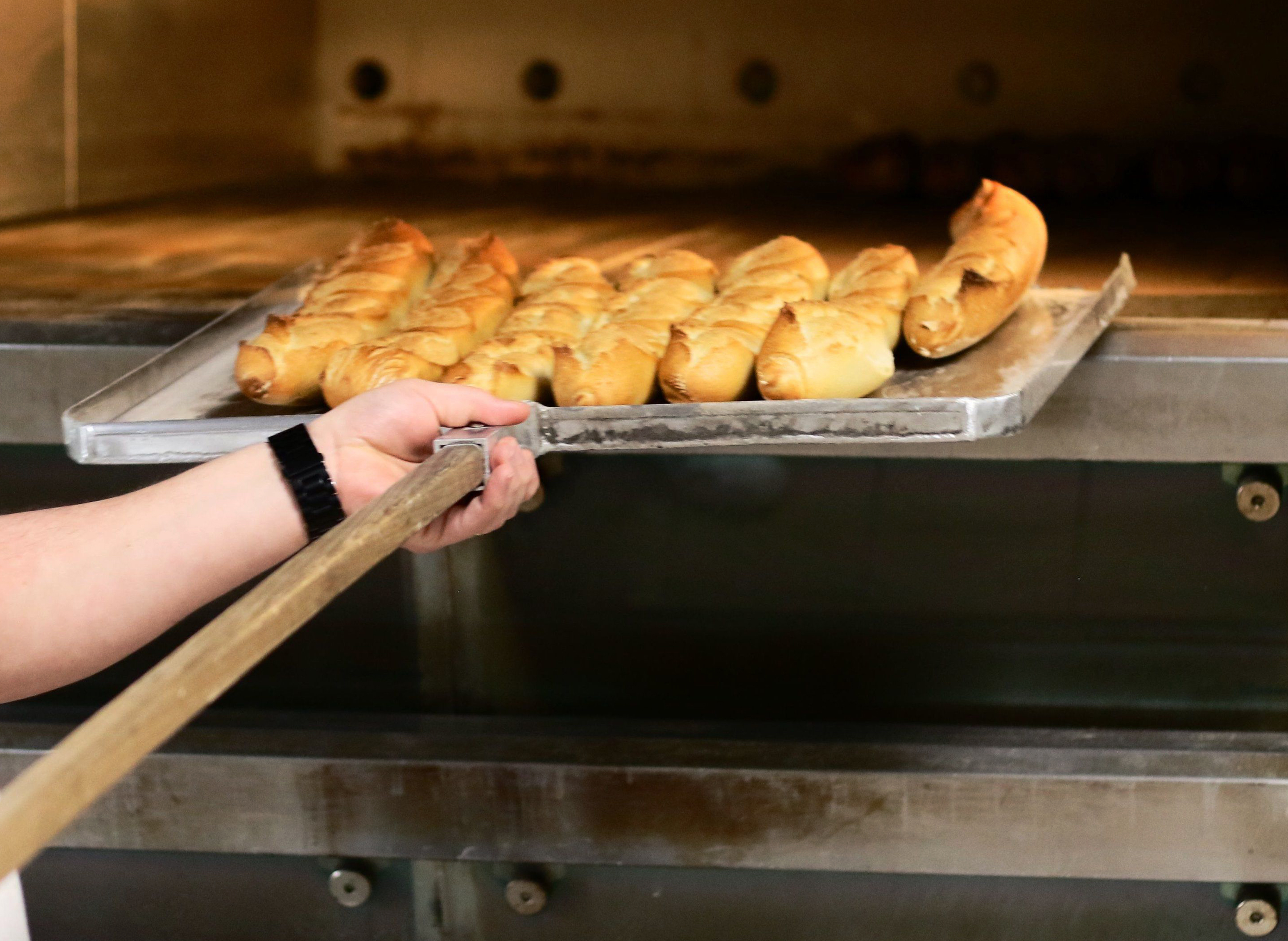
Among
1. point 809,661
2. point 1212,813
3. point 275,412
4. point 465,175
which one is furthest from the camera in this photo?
point 465,175

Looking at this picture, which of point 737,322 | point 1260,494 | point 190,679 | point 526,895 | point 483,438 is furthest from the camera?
point 526,895

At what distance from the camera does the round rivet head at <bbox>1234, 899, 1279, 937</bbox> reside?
128cm

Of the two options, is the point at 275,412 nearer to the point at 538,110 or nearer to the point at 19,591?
the point at 19,591

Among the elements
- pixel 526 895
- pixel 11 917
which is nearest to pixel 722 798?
pixel 526 895

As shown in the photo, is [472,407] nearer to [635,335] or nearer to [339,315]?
[635,335]

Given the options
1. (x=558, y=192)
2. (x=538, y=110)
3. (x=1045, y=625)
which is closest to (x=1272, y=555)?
(x=1045, y=625)

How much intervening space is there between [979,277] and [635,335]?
0.32m

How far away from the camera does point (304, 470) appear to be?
0.95 metres

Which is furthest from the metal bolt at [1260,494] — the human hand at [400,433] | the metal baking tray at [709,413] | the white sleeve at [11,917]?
the white sleeve at [11,917]

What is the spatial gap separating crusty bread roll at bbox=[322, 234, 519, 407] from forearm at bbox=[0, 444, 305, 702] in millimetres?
127

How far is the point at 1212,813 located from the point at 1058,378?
0.52m

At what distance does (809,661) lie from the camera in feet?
4.49

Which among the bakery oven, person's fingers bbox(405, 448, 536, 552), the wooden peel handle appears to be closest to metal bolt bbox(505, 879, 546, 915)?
the bakery oven

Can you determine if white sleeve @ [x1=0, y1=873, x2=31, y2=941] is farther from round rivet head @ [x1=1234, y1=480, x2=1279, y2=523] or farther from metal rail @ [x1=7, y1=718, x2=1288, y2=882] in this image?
round rivet head @ [x1=1234, y1=480, x2=1279, y2=523]
